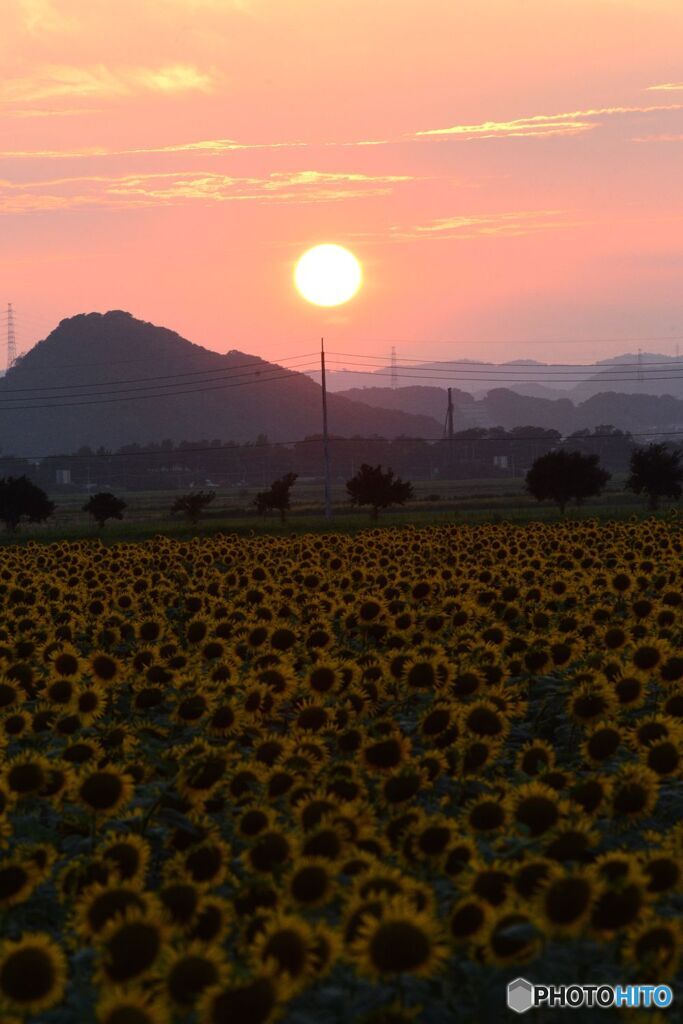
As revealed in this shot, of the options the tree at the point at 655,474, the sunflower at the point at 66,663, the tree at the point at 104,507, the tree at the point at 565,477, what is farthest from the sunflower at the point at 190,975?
the tree at the point at 104,507

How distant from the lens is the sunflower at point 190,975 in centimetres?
509

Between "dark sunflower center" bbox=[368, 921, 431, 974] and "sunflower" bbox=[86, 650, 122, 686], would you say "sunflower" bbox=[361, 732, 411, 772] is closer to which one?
"dark sunflower center" bbox=[368, 921, 431, 974]

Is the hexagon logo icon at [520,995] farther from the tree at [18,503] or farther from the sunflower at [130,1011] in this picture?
the tree at [18,503]

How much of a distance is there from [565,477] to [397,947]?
6024cm

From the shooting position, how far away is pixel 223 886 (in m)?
7.19

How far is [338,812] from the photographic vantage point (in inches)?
262

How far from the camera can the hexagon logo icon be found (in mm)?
5457

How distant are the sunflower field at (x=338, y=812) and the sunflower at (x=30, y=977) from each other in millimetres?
10

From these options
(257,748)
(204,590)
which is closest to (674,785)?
(257,748)

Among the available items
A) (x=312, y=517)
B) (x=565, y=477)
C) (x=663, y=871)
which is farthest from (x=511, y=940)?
(x=312, y=517)

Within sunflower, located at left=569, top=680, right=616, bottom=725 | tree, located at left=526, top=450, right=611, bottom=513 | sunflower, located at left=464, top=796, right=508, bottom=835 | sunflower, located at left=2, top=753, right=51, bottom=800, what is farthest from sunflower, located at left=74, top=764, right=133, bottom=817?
tree, located at left=526, top=450, right=611, bottom=513

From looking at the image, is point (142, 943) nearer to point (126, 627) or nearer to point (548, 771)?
point (548, 771)

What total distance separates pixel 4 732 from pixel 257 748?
239cm

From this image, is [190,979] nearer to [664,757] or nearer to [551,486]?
[664,757]
